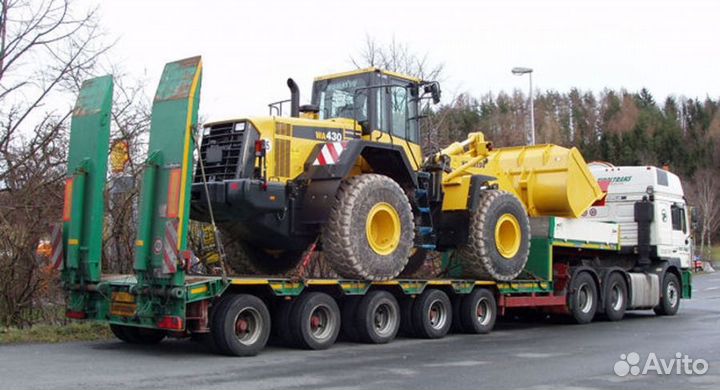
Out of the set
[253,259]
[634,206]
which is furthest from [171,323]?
[634,206]

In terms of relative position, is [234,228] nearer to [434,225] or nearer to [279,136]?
[279,136]

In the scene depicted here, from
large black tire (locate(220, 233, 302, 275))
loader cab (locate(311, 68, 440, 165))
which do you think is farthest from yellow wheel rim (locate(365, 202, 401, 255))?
large black tire (locate(220, 233, 302, 275))

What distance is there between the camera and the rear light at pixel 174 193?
35.0 ft

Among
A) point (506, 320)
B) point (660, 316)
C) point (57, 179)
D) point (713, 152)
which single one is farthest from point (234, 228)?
point (713, 152)

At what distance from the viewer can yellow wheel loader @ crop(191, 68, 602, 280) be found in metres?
12.4

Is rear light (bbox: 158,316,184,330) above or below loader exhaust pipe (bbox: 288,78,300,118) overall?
below

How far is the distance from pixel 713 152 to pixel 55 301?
247 ft

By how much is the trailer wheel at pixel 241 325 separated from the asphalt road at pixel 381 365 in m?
0.20

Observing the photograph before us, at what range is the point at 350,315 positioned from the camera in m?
12.8

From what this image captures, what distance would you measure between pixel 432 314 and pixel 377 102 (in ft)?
12.0

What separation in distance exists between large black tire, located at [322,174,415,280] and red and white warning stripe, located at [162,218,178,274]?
8.59 ft

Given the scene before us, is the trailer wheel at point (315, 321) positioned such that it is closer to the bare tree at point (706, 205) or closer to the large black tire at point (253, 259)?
the large black tire at point (253, 259)

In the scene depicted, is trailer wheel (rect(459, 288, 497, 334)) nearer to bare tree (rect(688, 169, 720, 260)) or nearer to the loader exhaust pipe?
the loader exhaust pipe

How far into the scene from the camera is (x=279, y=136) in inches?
493
